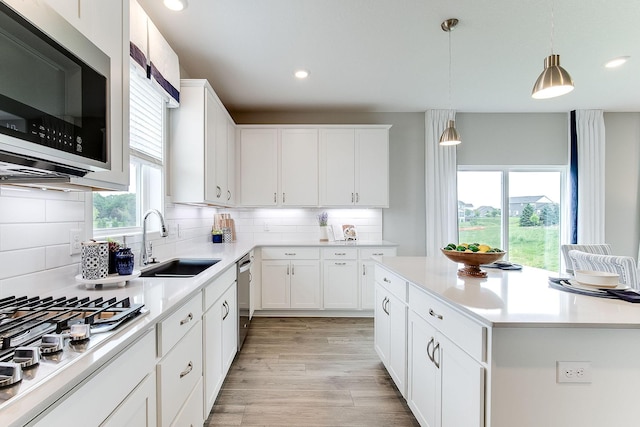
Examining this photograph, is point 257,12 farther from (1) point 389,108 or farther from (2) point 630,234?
(2) point 630,234

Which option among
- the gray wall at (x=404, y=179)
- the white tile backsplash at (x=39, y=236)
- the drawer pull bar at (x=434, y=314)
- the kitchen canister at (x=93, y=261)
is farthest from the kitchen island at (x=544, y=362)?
the gray wall at (x=404, y=179)

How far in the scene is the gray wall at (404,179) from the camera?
443 centimetres

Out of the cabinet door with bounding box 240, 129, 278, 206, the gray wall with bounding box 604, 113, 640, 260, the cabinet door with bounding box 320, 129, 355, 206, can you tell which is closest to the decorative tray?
the cabinet door with bounding box 240, 129, 278, 206

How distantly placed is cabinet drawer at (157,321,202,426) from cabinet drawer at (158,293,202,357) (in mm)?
37

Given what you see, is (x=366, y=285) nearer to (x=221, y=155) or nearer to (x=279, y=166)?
(x=279, y=166)

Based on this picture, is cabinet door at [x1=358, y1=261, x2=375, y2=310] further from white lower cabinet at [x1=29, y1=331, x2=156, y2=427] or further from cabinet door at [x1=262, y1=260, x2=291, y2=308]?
white lower cabinet at [x1=29, y1=331, x2=156, y2=427]

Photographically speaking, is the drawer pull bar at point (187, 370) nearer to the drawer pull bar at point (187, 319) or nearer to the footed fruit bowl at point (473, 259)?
the drawer pull bar at point (187, 319)

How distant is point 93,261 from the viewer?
1408 millimetres

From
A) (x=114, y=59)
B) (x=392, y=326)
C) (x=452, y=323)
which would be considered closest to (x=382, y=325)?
(x=392, y=326)

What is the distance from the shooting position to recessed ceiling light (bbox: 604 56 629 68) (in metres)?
2.89

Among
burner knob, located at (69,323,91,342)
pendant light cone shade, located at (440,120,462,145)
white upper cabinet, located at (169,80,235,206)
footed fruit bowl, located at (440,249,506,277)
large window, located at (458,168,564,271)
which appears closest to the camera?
burner knob, located at (69,323,91,342)

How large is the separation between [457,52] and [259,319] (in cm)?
354

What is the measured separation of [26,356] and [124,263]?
0.93 meters

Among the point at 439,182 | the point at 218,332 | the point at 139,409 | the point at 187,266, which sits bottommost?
the point at 218,332
